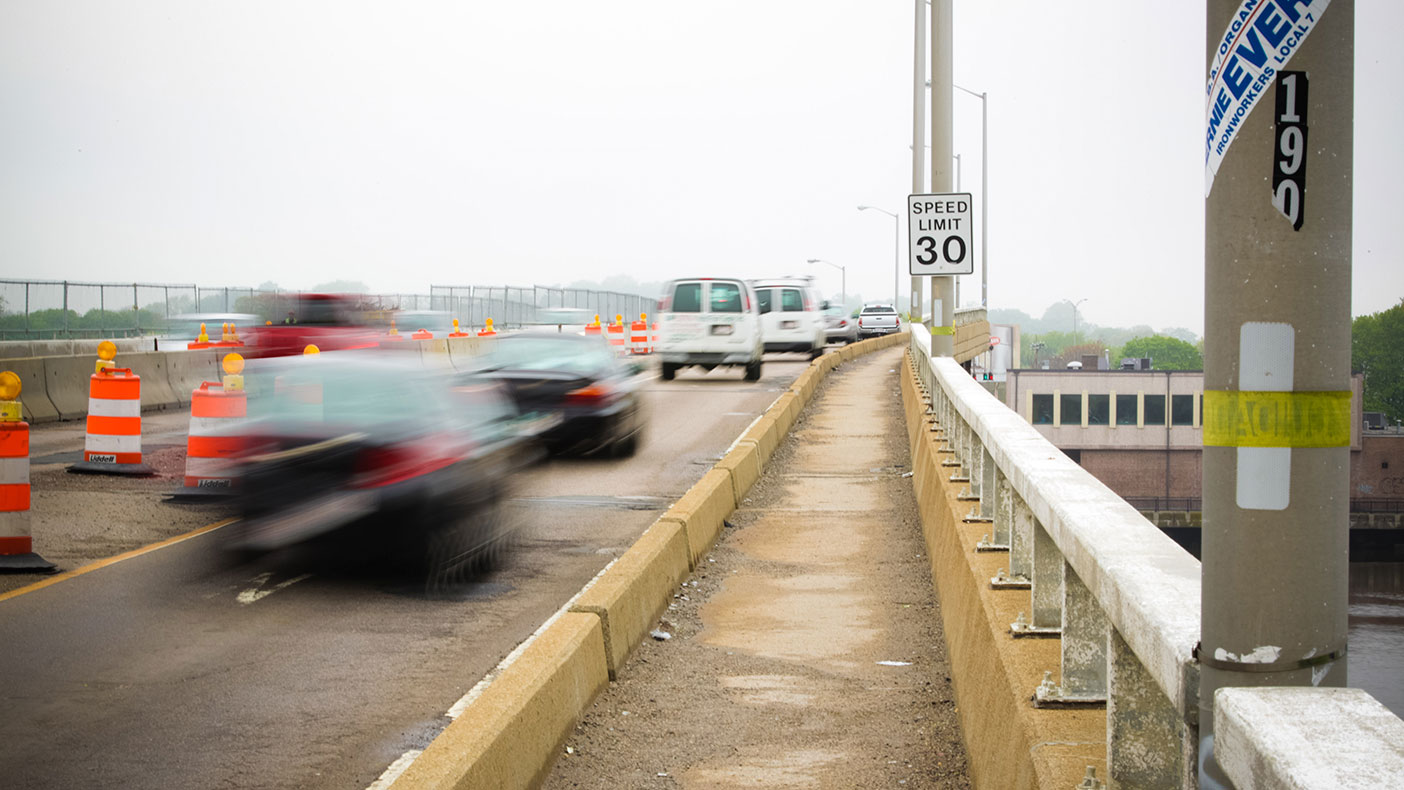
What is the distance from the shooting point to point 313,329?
20.4 metres

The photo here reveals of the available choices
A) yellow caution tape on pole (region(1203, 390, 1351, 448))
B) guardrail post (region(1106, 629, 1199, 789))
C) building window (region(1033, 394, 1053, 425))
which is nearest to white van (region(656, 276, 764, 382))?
building window (region(1033, 394, 1053, 425))

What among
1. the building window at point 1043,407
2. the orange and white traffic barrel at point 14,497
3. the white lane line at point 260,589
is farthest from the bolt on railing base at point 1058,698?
the building window at point 1043,407

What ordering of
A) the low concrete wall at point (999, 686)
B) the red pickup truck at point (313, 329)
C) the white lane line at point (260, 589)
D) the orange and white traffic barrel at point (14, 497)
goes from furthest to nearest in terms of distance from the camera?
1. the red pickup truck at point (313, 329)
2. the orange and white traffic barrel at point (14, 497)
3. the white lane line at point (260, 589)
4. the low concrete wall at point (999, 686)

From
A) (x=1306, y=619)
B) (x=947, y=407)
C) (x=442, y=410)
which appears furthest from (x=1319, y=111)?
(x=947, y=407)

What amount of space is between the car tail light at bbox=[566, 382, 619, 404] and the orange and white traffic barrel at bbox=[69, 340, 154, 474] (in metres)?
4.92

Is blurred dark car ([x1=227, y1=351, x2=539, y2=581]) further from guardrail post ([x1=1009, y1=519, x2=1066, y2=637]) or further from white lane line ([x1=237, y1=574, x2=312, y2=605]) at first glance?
guardrail post ([x1=1009, y1=519, x2=1066, y2=637])

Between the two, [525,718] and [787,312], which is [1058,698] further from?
[787,312]

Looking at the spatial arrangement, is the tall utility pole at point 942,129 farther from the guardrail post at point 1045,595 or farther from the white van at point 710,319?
the guardrail post at point 1045,595

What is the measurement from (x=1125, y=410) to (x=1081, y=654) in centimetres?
2809

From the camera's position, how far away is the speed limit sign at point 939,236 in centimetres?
1748

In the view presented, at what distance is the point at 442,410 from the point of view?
32.7 ft

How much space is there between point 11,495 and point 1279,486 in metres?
9.33

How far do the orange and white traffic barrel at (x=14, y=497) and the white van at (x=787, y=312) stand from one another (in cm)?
2746

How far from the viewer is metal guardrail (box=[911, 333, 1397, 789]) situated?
8.70ft
